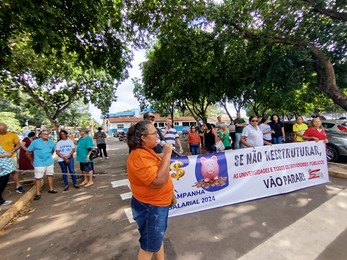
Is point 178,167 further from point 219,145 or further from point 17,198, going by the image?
point 219,145

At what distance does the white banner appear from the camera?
3.89 m

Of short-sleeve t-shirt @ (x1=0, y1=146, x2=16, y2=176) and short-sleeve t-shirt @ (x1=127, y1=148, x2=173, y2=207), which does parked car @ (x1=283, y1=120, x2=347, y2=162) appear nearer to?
short-sleeve t-shirt @ (x1=127, y1=148, x2=173, y2=207)

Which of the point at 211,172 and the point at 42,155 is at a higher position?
the point at 42,155

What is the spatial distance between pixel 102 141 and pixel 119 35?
5913 mm

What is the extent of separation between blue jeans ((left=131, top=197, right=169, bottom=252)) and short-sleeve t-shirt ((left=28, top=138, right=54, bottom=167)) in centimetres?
466

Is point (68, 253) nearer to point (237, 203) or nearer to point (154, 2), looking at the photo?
point (237, 203)

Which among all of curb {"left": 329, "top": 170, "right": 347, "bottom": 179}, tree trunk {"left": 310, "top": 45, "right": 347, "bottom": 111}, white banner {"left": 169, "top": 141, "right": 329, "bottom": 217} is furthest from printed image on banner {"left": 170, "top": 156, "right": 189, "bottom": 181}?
tree trunk {"left": 310, "top": 45, "right": 347, "bottom": 111}

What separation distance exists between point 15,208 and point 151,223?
4.19 m

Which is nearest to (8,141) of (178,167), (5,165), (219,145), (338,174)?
(5,165)

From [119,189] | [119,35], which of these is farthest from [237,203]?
[119,35]

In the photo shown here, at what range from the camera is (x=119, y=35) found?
25.6ft

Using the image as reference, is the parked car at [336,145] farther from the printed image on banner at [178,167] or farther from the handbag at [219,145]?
the printed image on banner at [178,167]

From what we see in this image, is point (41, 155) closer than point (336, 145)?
Yes

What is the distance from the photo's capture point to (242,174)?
433 cm
